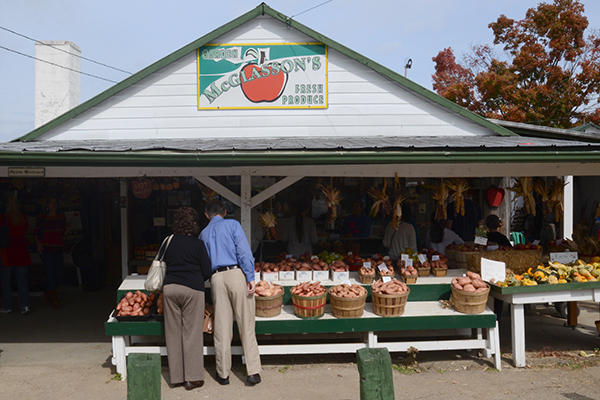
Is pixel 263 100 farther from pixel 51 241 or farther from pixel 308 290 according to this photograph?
pixel 51 241

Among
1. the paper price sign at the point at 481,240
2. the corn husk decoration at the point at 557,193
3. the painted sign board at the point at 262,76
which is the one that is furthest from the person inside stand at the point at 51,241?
the corn husk decoration at the point at 557,193

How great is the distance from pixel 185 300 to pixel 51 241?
4632 millimetres

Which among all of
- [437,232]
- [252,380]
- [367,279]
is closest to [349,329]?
[367,279]

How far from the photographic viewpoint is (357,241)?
9297mm

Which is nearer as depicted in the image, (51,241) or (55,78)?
(51,241)

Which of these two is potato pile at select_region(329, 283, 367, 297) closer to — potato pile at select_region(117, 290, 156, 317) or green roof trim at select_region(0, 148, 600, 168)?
green roof trim at select_region(0, 148, 600, 168)

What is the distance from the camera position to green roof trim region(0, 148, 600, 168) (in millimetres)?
5078

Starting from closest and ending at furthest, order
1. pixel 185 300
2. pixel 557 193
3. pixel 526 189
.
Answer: pixel 185 300
pixel 526 189
pixel 557 193

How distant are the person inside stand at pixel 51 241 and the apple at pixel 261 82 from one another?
4.10 meters

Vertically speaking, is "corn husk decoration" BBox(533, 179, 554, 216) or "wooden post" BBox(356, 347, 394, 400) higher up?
"corn husk decoration" BBox(533, 179, 554, 216)

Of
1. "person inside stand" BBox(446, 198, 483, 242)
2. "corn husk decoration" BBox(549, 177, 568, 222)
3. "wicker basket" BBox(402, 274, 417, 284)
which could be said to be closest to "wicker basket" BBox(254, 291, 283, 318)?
"wicker basket" BBox(402, 274, 417, 284)

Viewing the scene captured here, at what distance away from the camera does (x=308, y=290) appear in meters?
5.36

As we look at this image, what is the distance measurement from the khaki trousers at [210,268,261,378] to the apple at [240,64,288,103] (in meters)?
3.61

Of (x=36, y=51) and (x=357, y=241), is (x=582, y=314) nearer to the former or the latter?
(x=357, y=241)
